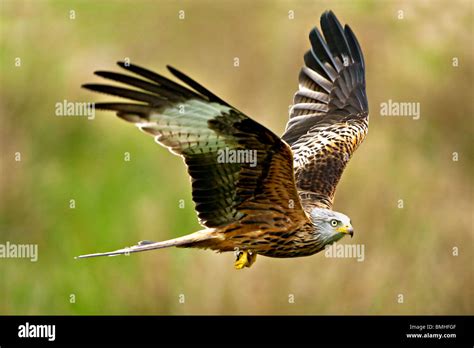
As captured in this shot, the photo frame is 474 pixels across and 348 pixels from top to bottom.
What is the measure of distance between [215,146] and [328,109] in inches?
94.6

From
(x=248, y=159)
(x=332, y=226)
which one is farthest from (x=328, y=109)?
(x=248, y=159)

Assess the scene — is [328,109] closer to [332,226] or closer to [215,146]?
[332,226]

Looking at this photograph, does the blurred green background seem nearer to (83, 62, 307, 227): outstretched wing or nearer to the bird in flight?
the bird in flight

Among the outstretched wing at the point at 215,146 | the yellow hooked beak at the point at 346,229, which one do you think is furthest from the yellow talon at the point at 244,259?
the yellow hooked beak at the point at 346,229

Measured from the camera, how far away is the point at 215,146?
22.6 ft

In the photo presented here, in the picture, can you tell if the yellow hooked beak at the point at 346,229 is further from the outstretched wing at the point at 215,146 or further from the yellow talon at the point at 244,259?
the yellow talon at the point at 244,259

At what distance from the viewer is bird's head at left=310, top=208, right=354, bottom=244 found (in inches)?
289

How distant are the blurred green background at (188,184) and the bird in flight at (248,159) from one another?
268 cm

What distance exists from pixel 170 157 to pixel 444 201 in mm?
3191

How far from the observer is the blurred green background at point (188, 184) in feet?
37.8

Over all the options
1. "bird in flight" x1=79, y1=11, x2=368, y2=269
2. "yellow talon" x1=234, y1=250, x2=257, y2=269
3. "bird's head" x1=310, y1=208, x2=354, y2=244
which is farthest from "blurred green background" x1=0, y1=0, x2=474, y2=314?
"bird's head" x1=310, y1=208, x2=354, y2=244

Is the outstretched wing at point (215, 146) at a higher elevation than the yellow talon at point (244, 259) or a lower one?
higher
